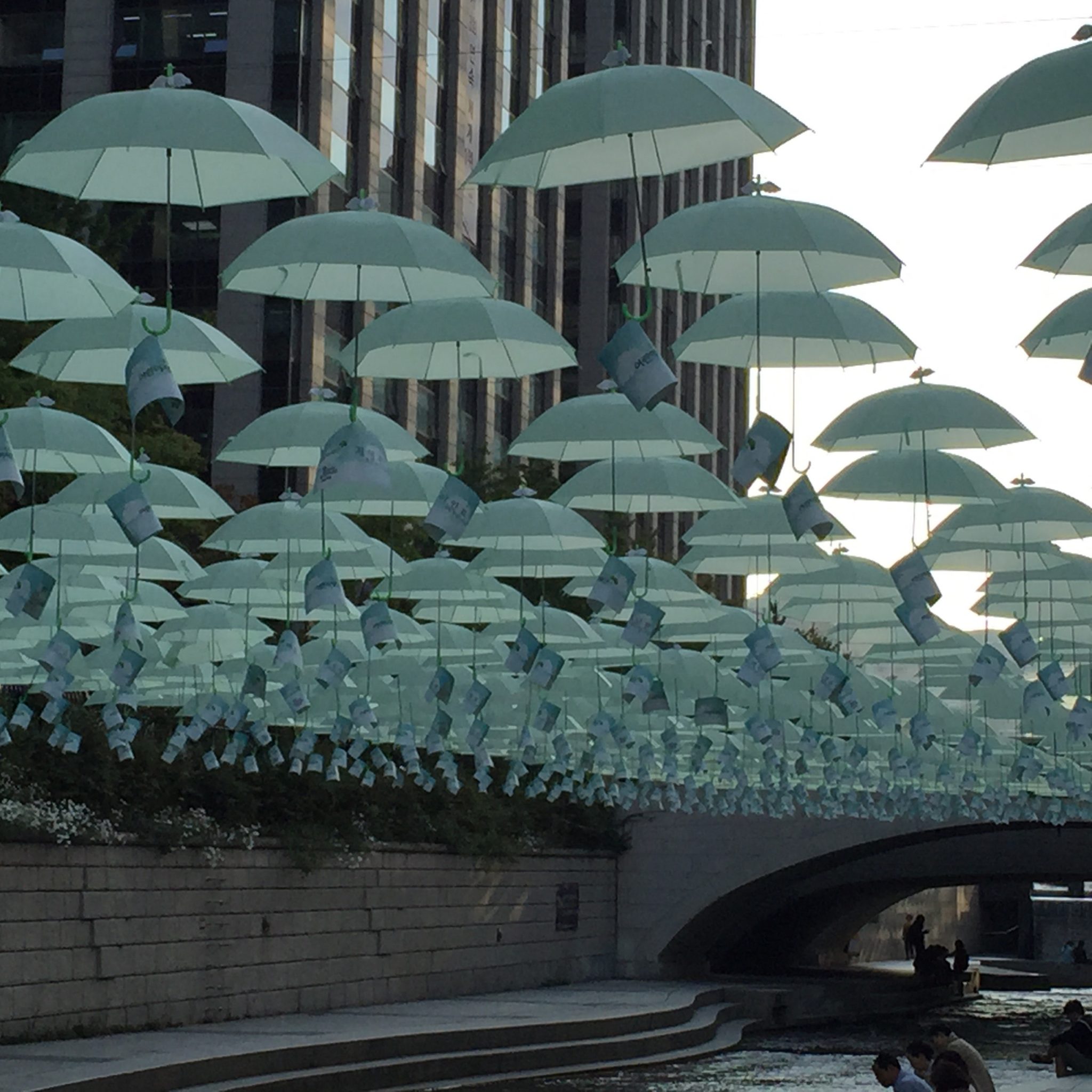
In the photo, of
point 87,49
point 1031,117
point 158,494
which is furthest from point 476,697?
point 87,49

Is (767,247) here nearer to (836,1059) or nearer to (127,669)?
(127,669)

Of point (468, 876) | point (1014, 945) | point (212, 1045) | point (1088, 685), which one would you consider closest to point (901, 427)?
point (212, 1045)

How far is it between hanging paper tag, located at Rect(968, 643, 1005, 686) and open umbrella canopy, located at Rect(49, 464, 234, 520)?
822cm

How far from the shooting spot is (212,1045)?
24.3 m

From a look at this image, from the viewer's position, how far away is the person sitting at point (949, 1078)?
14469mm

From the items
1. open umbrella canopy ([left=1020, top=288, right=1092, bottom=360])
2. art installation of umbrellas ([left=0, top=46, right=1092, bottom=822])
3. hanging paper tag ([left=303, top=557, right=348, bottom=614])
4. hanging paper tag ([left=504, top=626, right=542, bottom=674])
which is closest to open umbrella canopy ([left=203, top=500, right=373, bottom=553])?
art installation of umbrellas ([left=0, top=46, right=1092, bottom=822])

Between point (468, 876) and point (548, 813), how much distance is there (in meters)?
5.76

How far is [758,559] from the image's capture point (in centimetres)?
1984

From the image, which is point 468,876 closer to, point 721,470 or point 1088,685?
point 1088,685

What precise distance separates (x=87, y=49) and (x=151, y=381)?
1728 inches

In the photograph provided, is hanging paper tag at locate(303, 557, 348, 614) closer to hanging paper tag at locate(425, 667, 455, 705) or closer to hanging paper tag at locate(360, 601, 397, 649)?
hanging paper tag at locate(360, 601, 397, 649)

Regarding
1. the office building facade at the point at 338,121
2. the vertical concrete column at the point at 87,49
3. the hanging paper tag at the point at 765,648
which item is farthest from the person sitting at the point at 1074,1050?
the vertical concrete column at the point at 87,49

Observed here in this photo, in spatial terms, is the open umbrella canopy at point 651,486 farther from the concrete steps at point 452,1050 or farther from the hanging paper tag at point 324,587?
the concrete steps at point 452,1050

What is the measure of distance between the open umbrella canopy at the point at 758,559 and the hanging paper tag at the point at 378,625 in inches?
119
